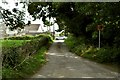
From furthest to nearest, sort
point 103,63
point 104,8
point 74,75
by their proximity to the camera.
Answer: point 103,63 → point 104,8 → point 74,75

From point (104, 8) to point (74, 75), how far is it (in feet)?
14.1

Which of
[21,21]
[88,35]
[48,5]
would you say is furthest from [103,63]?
[48,5]

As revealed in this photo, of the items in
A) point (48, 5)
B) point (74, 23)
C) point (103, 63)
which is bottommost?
point (103, 63)

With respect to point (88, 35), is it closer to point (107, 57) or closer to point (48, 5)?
point (48, 5)

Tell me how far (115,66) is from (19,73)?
6.61 metres

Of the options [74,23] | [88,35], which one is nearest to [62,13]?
[74,23]

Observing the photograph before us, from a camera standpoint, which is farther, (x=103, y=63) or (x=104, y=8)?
(x=103, y=63)

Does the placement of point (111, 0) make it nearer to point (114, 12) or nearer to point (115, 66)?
point (114, 12)

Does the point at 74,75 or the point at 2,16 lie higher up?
the point at 2,16

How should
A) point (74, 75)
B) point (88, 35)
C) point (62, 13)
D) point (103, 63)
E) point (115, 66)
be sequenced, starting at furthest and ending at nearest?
point (62, 13)
point (88, 35)
point (103, 63)
point (115, 66)
point (74, 75)

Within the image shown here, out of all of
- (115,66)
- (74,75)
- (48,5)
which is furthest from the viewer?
(48,5)

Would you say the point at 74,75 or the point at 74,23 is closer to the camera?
the point at 74,75

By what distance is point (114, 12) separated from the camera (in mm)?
14789

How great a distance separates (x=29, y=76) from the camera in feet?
40.3
